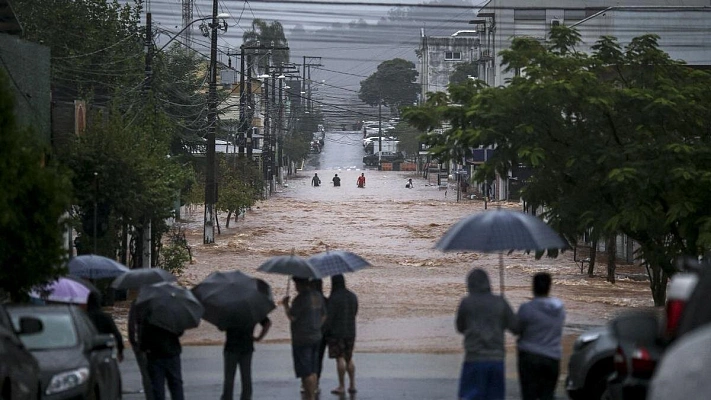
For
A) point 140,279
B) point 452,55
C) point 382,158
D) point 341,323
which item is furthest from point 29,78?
point 452,55

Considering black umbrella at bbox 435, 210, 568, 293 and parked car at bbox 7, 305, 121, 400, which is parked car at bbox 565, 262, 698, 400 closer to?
black umbrella at bbox 435, 210, 568, 293

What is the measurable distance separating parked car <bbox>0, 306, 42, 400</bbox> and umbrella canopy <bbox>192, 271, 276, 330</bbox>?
256 centimetres

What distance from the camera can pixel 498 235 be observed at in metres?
12.8

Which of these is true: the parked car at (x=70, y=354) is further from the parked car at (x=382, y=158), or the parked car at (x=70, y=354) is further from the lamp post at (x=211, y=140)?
the parked car at (x=382, y=158)

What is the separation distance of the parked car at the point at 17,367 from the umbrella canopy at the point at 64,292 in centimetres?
Result: 359

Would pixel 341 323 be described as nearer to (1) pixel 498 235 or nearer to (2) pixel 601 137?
(1) pixel 498 235

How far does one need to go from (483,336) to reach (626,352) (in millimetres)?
1676

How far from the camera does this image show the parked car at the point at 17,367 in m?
10.1

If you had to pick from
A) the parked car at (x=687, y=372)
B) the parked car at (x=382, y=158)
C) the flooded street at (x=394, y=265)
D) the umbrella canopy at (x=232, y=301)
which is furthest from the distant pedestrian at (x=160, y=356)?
the parked car at (x=382, y=158)

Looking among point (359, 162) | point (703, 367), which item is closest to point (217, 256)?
point (703, 367)

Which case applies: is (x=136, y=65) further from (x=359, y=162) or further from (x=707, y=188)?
(x=359, y=162)

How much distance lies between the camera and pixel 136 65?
5331 centimetres

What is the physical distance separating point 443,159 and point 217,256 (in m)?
22.7

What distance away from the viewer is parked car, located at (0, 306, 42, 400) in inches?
397
